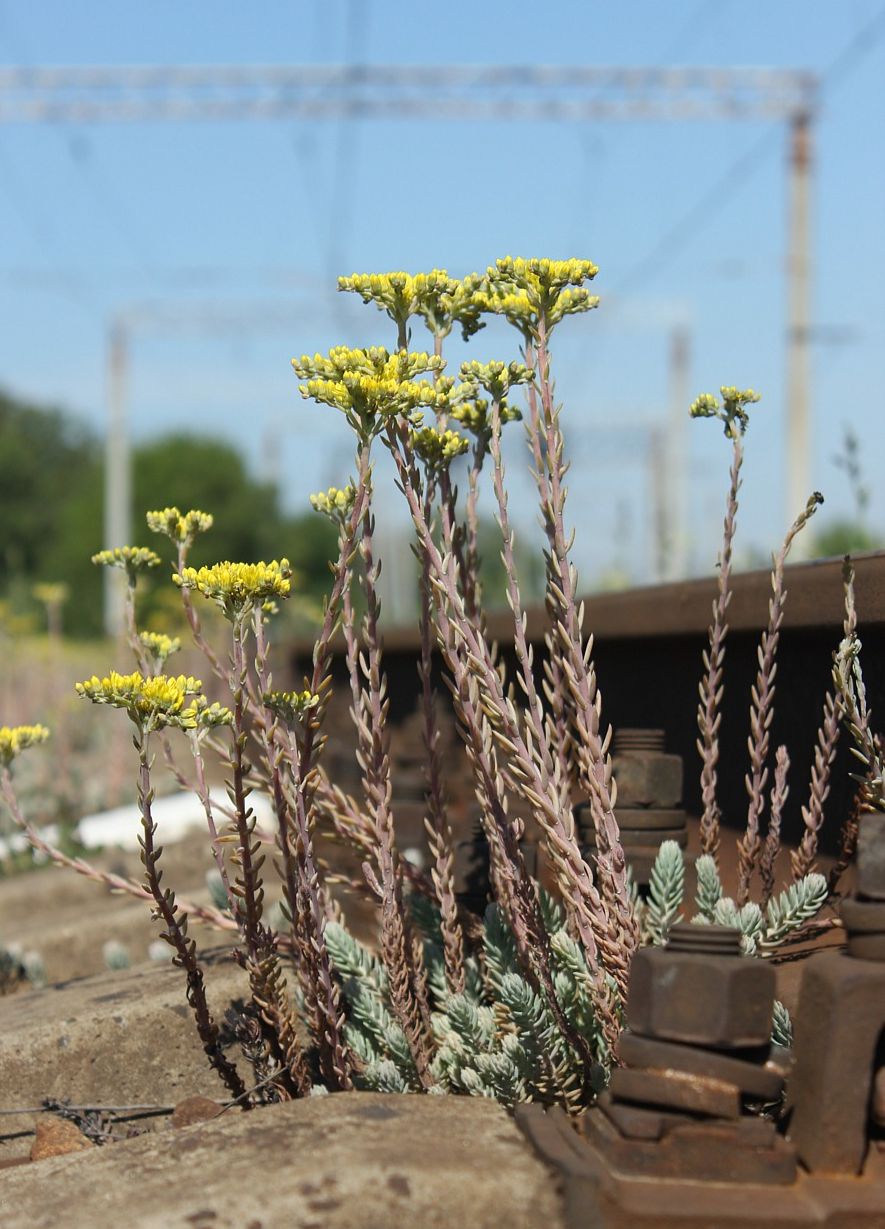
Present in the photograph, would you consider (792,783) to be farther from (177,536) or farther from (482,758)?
(177,536)

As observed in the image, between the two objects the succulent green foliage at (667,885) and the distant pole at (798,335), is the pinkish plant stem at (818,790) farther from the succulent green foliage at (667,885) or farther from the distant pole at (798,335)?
the distant pole at (798,335)

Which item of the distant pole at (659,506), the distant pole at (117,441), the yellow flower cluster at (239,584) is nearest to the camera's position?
the yellow flower cluster at (239,584)

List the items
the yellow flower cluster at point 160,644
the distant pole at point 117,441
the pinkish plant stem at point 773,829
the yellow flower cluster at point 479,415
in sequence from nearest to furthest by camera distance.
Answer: the pinkish plant stem at point 773,829, the yellow flower cluster at point 479,415, the yellow flower cluster at point 160,644, the distant pole at point 117,441

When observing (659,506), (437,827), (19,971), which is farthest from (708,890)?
(659,506)

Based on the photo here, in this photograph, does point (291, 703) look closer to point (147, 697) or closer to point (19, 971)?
point (147, 697)

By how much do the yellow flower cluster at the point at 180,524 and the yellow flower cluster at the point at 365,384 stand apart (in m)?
0.85

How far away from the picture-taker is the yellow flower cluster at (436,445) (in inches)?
111

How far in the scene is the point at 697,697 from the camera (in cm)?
394

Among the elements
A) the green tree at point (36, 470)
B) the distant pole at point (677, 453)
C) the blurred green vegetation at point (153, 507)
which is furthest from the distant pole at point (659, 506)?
the green tree at point (36, 470)

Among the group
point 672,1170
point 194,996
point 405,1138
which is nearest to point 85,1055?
point 194,996

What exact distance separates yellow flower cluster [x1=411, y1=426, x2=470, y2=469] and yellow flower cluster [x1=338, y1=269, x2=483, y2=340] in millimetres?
206

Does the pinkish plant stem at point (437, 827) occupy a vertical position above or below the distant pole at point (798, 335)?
below

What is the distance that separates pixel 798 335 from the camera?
14.4m

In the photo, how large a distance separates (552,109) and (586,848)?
18.6 m
